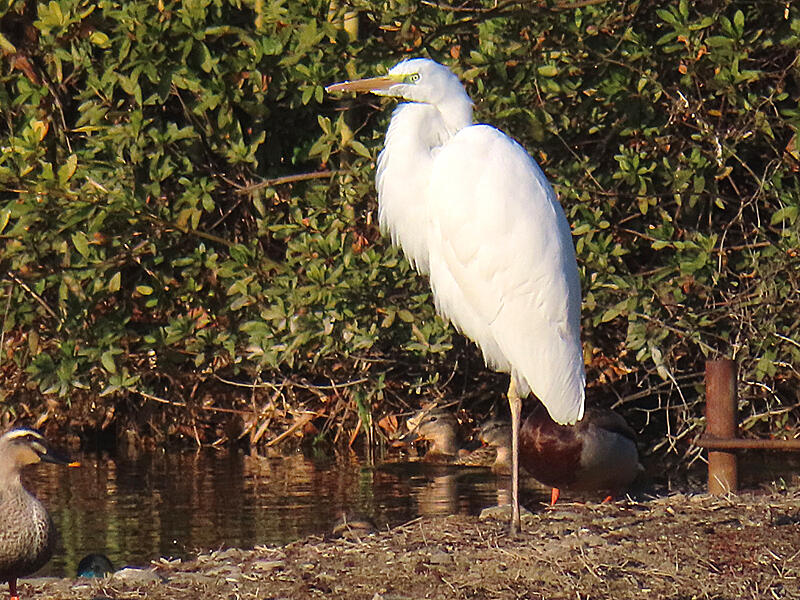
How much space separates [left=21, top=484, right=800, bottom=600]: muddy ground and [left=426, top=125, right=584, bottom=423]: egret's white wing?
78cm

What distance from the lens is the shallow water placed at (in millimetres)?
6762

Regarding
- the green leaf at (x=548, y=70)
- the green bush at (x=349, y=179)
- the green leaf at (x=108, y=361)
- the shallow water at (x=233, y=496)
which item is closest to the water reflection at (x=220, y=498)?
the shallow water at (x=233, y=496)

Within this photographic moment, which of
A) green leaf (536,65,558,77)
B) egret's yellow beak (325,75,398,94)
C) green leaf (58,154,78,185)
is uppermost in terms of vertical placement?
green leaf (536,65,558,77)

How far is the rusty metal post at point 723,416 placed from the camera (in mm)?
6496

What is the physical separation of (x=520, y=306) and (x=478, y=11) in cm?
210

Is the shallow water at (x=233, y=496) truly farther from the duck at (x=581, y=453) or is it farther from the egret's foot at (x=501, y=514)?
the egret's foot at (x=501, y=514)

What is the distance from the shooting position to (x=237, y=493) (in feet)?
26.7

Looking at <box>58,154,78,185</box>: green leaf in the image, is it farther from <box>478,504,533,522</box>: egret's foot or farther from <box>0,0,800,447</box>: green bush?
<box>478,504,533,522</box>: egret's foot

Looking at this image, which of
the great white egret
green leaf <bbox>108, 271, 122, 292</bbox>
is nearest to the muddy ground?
the great white egret

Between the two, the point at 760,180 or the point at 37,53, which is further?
the point at 37,53

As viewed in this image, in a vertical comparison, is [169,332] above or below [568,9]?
below

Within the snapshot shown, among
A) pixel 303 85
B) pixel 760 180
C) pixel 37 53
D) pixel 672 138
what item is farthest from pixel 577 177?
pixel 37 53

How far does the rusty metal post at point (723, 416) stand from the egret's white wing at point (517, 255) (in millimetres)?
902

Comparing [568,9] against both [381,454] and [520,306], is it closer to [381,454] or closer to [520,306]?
[520,306]
